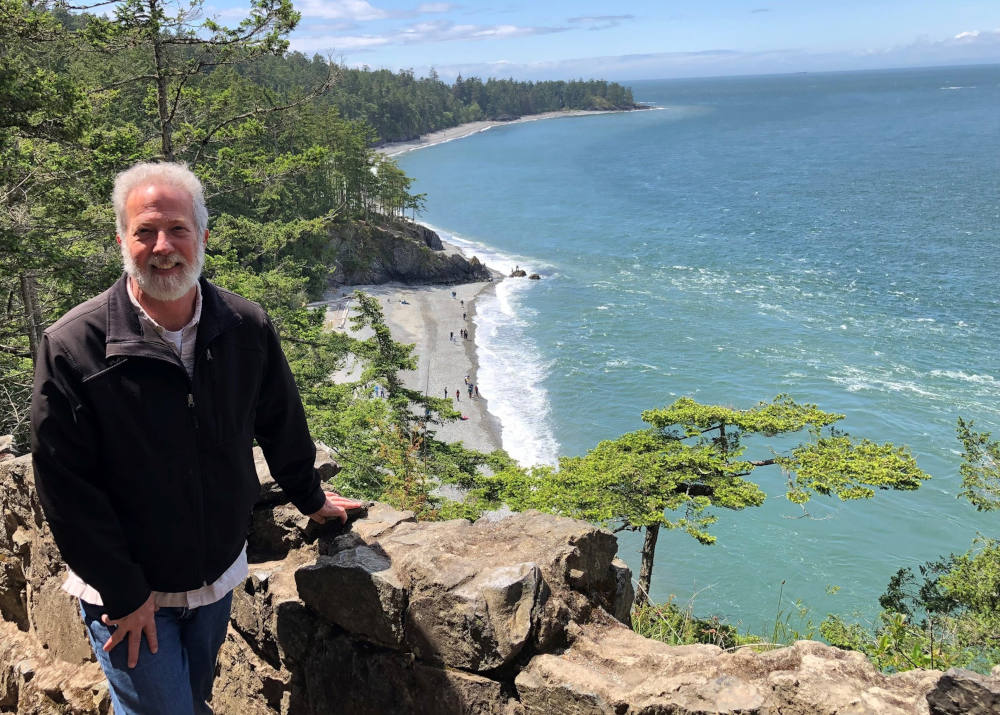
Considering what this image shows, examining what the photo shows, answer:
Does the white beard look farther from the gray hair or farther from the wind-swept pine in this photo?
the wind-swept pine

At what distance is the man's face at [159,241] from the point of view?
9.97 feet

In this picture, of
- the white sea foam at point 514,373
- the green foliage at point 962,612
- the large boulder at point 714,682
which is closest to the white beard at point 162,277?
the large boulder at point 714,682

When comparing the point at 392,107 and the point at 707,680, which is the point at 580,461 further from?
the point at 392,107

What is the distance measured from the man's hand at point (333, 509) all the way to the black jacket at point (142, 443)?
0.88 m

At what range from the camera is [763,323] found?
163 feet

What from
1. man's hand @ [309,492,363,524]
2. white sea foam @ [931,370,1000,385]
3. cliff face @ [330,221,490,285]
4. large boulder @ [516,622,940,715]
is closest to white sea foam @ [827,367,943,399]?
white sea foam @ [931,370,1000,385]

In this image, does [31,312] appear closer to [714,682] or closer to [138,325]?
[138,325]

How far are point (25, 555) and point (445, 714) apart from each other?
11.2 feet

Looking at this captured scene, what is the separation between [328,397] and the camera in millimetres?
23609

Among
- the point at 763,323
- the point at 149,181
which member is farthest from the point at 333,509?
the point at 763,323

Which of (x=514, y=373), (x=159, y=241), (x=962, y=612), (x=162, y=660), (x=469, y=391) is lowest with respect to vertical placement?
(x=469, y=391)

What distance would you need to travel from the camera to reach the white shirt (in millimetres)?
3076

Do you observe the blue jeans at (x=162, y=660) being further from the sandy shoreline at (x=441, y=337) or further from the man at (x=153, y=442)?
the sandy shoreline at (x=441, y=337)

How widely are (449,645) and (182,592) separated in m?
1.41
